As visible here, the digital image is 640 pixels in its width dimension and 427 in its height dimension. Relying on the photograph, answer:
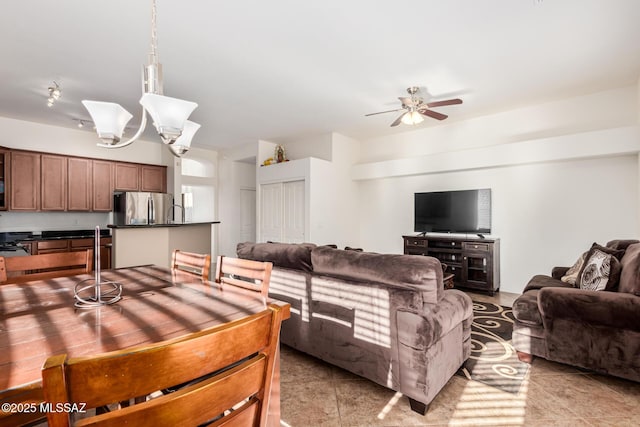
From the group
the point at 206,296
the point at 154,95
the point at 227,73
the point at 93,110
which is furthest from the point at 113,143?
the point at 227,73

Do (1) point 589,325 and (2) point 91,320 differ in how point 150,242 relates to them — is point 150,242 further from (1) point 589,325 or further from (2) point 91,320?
(1) point 589,325

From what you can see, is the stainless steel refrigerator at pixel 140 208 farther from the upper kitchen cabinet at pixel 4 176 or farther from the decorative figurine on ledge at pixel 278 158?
the decorative figurine on ledge at pixel 278 158

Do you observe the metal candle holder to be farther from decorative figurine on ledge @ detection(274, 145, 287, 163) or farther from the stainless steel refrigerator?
decorative figurine on ledge @ detection(274, 145, 287, 163)

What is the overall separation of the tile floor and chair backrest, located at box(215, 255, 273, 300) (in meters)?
0.81

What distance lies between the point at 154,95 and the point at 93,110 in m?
0.57

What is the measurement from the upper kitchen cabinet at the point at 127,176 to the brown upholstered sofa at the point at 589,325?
20.9ft

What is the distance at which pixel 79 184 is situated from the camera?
211 inches

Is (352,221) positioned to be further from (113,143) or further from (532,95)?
(113,143)

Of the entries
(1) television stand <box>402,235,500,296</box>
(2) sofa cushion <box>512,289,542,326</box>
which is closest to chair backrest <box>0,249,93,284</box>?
(2) sofa cushion <box>512,289,542,326</box>

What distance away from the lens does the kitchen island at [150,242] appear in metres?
3.76

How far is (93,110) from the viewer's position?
189 centimetres

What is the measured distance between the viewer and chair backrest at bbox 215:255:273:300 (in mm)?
1606

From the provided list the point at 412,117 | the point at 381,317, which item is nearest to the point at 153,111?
the point at 381,317

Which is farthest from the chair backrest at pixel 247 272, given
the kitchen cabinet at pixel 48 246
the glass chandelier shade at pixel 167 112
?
the kitchen cabinet at pixel 48 246
